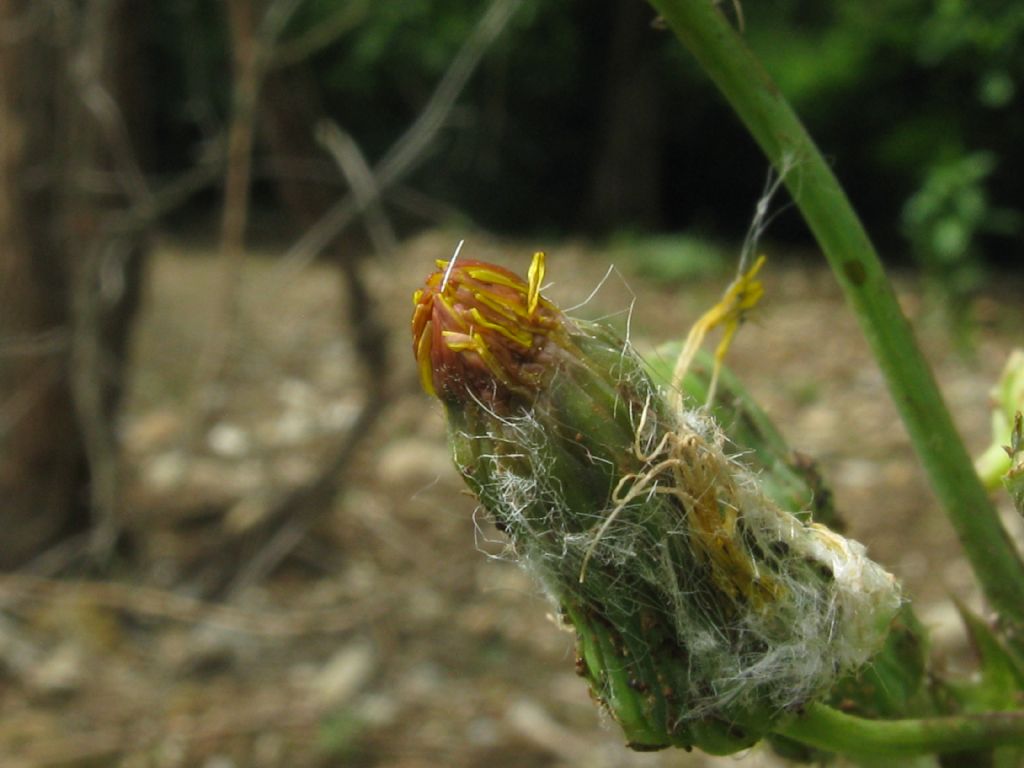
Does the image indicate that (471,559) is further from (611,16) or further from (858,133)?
(611,16)

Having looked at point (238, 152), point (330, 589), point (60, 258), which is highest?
point (60, 258)

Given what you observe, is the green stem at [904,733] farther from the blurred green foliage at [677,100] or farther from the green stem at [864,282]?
the blurred green foliage at [677,100]

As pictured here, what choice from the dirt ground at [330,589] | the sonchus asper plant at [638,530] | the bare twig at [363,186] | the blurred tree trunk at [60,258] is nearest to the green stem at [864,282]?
the sonchus asper plant at [638,530]

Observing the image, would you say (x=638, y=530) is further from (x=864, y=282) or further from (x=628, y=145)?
(x=628, y=145)

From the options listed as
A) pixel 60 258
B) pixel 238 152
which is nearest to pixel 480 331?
pixel 238 152

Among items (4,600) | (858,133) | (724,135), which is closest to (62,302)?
(4,600)

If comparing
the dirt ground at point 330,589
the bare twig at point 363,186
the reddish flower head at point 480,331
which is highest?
the bare twig at point 363,186
